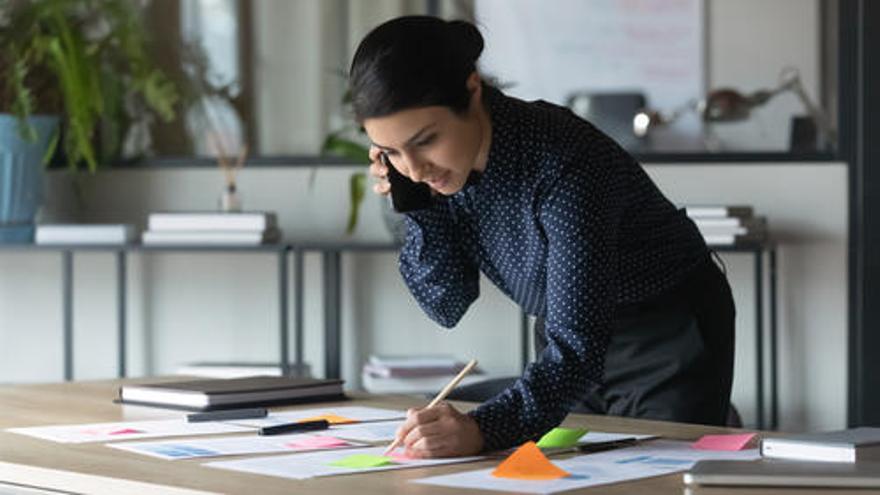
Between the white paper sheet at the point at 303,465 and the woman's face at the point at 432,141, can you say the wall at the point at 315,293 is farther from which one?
the white paper sheet at the point at 303,465

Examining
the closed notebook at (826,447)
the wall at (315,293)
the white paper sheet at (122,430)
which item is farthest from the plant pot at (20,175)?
the closed notebook at (826,447)

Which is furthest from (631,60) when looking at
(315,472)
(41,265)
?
(315,472)

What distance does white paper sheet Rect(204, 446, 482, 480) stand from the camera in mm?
1741

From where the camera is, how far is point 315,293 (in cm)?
475

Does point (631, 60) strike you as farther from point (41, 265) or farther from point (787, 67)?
point (41, 265)

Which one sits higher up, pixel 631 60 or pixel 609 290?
pixel 631 60

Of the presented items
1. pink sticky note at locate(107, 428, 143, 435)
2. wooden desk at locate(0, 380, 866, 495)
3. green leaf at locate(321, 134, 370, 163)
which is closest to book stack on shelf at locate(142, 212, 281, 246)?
green leaf at locate(321, 134, 370, 163)

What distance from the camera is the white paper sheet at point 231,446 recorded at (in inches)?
74.9

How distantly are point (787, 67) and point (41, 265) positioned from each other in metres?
2.26

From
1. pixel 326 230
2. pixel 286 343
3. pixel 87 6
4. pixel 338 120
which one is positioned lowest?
pixel 286 343

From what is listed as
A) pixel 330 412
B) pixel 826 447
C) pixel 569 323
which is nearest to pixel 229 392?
pixel 330 412

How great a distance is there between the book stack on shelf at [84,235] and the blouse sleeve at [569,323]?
2.73 metres

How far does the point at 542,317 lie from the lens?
8.04 feet

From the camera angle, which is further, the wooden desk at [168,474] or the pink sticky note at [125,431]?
the pink sticky note at [125,431]
